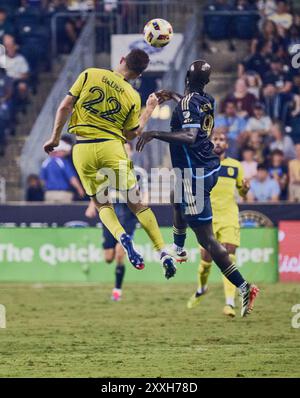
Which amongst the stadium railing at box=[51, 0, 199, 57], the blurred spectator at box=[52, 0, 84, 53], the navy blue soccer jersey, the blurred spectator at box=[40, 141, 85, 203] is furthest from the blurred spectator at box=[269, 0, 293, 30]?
the navy blue soccer jersey

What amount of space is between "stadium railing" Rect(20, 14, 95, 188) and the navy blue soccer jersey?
399 inches

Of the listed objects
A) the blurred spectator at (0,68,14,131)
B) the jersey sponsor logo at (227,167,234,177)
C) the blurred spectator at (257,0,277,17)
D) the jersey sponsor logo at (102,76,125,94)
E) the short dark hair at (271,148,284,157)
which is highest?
the blurred spectator at (257,0,277,17)

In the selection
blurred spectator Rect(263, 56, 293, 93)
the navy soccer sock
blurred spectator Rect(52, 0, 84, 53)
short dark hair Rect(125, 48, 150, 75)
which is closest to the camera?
short dark hair Rect(125, 48, 150, 75)

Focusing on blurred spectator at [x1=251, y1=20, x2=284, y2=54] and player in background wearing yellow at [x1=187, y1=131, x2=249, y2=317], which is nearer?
player in background wearing yellow at [x1=187, y1=131, x2=249, y2=317]

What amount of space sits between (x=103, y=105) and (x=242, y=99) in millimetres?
10123

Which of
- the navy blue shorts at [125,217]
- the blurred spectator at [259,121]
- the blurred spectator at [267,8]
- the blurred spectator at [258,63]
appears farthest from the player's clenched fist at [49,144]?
the blurred spectator at [267,8]

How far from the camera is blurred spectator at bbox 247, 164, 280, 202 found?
2195cm

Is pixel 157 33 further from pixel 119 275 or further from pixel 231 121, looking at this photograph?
pixel 231 121

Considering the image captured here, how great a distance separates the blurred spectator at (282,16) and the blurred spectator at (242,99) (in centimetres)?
173

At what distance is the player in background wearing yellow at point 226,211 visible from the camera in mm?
16250

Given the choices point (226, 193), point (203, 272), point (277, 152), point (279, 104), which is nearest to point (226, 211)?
point (226, 193)

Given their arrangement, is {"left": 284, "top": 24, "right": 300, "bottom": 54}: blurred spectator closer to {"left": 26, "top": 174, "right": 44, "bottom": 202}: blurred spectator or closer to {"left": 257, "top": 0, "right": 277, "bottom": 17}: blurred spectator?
{"left": 257, "top": 0, "right": 277, "bottom": 17}: blurred spectator
